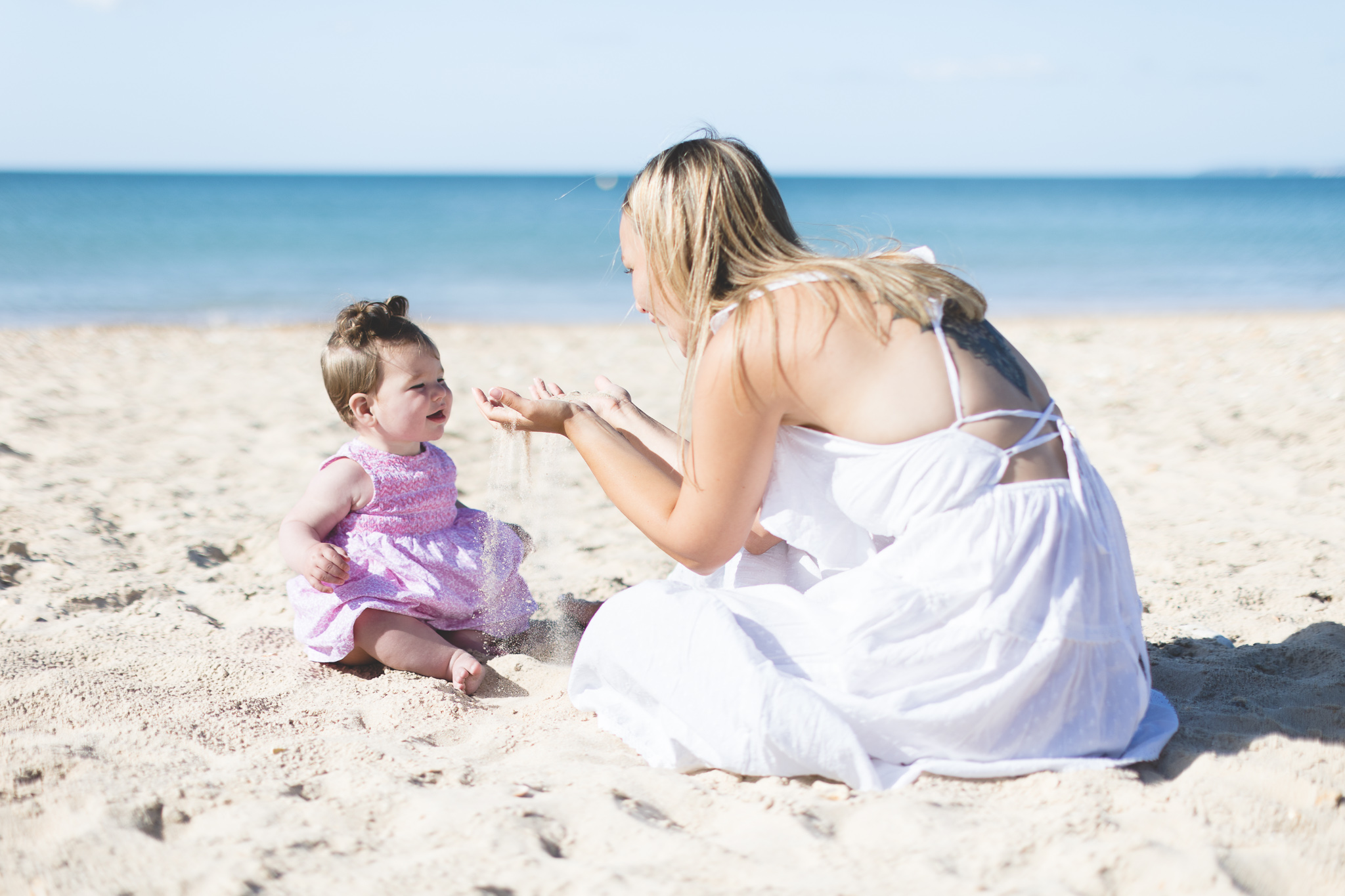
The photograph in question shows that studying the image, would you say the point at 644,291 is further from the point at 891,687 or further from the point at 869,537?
the point at 891,687

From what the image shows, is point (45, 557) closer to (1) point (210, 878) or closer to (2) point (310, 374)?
(1) point (210, 878)

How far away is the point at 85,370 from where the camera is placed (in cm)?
751

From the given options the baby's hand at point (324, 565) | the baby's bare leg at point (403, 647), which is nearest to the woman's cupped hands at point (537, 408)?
the baby's hand at point (324, 565)

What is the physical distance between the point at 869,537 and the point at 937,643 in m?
0.33

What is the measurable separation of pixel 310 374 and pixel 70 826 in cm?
639

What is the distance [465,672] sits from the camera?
2.84 meters

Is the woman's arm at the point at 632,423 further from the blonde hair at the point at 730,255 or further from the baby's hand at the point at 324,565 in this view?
the baby's hand at the point at 324,565

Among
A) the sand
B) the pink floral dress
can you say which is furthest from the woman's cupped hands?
the pink floral dress

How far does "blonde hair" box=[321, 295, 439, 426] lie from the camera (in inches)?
117

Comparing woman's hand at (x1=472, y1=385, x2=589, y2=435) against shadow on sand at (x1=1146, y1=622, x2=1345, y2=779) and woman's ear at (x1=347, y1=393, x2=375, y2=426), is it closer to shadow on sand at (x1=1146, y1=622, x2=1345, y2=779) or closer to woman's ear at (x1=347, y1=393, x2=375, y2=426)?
woman's ear at (x1=347, y1=393, x2=375, y2=426)

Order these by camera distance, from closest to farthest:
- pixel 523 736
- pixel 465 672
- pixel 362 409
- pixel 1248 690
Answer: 1. pixel 523 736
2. pixel 1248 690
3. pixel 465 672
4. pixel 362 409

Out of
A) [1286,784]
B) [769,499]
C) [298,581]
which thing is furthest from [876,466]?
[298,581]

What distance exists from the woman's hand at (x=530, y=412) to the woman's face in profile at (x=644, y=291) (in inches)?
13.4

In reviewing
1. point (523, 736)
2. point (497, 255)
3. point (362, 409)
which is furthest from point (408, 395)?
point (497, 255)
